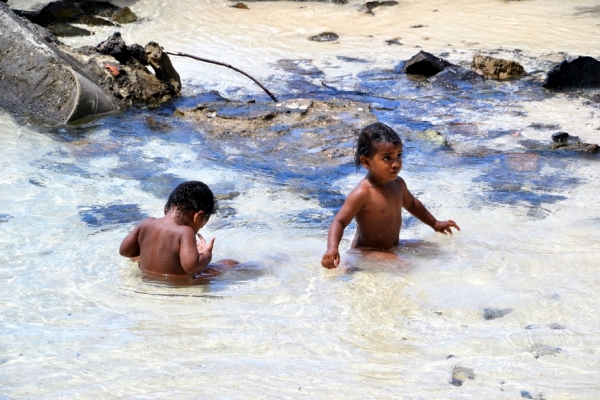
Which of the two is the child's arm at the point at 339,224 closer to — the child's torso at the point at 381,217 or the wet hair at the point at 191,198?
the child's torso at the point at 381,217

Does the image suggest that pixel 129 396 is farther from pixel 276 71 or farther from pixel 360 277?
pixel 276 71

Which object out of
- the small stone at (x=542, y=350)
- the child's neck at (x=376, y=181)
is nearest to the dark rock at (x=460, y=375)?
the small stone at (x=542, y=350)

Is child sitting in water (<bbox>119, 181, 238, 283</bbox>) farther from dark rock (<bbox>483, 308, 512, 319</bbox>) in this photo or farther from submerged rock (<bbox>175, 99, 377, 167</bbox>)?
submerged rock (<bbox>175, 99, 377, 167</bbox>)

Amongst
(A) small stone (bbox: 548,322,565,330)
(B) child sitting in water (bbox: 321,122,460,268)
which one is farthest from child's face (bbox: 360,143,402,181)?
(A) small stone (bbox: 548,322,565,330)

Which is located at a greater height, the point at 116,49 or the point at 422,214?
the point at 116,49

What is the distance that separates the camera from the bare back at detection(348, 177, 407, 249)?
14.9 feet

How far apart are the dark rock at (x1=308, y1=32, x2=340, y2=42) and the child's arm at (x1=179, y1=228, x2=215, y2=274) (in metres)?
7.51

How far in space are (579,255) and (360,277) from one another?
1.24 metres

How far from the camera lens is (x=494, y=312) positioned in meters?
3.59

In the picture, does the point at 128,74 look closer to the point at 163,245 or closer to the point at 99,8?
the point at 163,245

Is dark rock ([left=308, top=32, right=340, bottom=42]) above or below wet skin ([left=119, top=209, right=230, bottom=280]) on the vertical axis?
above

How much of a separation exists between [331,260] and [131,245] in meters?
1.07

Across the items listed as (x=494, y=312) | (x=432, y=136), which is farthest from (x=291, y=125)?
(x=494, y=312)

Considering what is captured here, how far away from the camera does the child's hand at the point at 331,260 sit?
4059 millimetres
